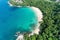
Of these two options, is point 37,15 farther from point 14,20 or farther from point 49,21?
point 49,21

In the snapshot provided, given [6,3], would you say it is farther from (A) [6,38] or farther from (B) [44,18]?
(A) [6,38]

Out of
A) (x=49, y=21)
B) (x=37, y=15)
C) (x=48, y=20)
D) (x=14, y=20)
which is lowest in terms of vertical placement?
(x=49, y=21)

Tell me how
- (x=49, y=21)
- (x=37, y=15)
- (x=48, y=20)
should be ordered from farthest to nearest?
(x=37, y=15) < (x=48, y=20) < (x=49, y=21)

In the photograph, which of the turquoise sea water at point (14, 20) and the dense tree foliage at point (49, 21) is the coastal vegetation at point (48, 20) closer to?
the dense tree foliage at point (49, 21)

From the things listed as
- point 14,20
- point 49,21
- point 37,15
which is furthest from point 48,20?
point 14,20

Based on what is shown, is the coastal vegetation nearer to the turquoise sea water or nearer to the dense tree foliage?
the dense tree foliage

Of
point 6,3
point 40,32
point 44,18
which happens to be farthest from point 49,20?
point 6,3
